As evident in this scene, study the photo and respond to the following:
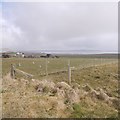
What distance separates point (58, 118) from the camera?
8094 mm

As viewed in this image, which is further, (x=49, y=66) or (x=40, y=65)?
(x=40, y=65)

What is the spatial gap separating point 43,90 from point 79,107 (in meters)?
2.08

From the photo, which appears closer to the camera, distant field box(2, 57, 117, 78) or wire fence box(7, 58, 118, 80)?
wire fence box(7, 58, 118, 80)

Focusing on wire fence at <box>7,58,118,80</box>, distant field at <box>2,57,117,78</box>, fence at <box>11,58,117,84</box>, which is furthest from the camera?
distant field at <box>2,57,117,78</box>

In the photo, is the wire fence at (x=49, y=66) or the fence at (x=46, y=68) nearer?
the fence at (x=46, y=68)

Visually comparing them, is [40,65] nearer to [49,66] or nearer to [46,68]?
[49,66]

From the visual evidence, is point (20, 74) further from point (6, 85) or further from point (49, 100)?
point (49, 100)

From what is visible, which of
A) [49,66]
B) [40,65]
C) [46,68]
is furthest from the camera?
[40,65]

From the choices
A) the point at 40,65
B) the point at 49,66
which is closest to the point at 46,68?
the point at 49,66

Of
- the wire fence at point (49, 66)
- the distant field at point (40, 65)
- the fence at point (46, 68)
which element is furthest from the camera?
the distant field at point (40, 65)

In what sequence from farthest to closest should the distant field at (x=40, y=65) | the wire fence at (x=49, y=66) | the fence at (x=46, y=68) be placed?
1. the distant field at (x=40, y=65)
2. the wire fence at (x=49, y=66)
3. the fence at (x=46, y=68)

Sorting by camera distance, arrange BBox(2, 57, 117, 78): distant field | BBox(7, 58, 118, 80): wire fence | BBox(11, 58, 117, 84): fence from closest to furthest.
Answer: BBox(11, 58, 117, 84): fence → BBox(7, 58, 118, 80): wire fence → BBox(2, 57, 117, 78): distant field

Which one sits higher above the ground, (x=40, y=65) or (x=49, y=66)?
(x=40, y=65)

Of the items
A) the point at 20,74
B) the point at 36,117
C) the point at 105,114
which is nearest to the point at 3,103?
the point at 36,117
